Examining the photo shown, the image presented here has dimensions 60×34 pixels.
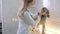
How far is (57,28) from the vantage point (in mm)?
1772

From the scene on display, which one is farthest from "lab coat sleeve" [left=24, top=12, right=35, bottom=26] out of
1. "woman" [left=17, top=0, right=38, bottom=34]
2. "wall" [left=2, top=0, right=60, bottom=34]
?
"wall" [left=2, top=0, right=60, bottom=34]

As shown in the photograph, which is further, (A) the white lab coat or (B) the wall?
(B) the wall

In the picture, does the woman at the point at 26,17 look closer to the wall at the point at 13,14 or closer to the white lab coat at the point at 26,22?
the white lab coat at the point at 26,22

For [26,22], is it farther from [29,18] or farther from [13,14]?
[13,14]

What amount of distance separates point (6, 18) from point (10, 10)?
14 centimetres

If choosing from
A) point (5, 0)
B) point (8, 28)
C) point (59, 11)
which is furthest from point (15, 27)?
point (59, 11)

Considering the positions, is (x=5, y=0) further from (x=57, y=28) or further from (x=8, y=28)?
(x=57, y=28)

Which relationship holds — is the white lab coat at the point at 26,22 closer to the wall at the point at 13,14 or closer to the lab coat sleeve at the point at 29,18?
the lab coat sleeve at the point at 29,18

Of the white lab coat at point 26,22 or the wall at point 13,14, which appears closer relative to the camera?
the white lab coat at point 26,22

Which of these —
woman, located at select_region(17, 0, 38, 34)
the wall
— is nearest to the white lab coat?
woman, located at select_region(17, 0, 38, 34)

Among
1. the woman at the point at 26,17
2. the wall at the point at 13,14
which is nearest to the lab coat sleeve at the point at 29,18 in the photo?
the woman at the point at 26,17

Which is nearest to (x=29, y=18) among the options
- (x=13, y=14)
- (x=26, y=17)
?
(x=26, y=17)

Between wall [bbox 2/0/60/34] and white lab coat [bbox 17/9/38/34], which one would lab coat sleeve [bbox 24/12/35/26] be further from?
wall [bbox 2/0/60/34]

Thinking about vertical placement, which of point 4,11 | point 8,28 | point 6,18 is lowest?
point 8,28
